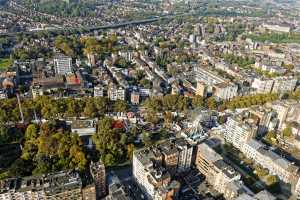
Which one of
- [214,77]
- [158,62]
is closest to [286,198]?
[214,77]

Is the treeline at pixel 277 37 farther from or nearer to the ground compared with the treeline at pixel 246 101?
farther from the ground

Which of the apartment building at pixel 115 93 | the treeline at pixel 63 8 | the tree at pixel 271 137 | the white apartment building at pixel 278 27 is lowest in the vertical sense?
the tree at pixel 271 137

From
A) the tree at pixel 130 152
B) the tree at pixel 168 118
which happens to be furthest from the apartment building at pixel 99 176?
the tree at pixel 168 118

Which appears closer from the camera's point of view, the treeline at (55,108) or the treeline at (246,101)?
the treeline at (55,108)

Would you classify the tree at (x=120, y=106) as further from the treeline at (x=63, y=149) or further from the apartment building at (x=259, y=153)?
the apartment building at (x=259, y=153)

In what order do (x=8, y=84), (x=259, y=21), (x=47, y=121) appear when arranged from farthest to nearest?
(x=259, y=21) → (x=8, y=84) → (x=47, y=121)

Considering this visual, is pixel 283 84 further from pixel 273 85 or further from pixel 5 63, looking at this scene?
pixel 5 63

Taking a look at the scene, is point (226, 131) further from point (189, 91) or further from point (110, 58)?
point (110, 58)
